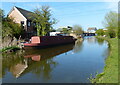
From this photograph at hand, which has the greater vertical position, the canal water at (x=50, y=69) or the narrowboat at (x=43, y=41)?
the narrowboat at (x=43, y=41)

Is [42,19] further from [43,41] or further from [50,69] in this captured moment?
[50,69]

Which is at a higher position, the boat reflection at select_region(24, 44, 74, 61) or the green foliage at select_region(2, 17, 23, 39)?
the green foliage at select_region(2, 17, 23, 39)

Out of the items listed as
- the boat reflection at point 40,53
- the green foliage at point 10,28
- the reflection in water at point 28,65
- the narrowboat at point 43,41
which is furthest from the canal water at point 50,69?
the green foliage at point 10,28

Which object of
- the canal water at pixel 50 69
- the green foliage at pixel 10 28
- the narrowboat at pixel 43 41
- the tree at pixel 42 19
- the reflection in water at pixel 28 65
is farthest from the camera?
the tree at pixel 42 19

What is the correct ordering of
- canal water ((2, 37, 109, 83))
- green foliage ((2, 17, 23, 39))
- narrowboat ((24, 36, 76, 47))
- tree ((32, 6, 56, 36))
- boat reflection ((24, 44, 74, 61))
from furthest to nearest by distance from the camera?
tree ((32, 6, 56, 36)) < green foliage ((2, 17, 23, 39)) < narrowboat ((24, 36, 76, 47)) < boat reflection ((24, 44, 74, 61)) < canal water ((2, 37, 109, 83))

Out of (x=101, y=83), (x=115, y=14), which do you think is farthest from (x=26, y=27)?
(x=101, y=83)

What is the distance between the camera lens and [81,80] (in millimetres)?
5973

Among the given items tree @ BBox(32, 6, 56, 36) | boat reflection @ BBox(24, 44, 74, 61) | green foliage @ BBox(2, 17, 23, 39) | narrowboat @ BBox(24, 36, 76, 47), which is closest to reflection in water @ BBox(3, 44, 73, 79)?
boat reflection @ BBox(24, 44, 74, 61)

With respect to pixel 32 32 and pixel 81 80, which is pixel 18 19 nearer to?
pixel 32 32

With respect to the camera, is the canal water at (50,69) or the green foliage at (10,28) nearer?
the canal water at (50,69)

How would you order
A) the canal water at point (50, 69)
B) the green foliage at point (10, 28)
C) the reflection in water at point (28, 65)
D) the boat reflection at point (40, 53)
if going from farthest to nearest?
1. the green foliage at point (10, 28)
2. the boat reflection at point (40, 53)
3. the reflection in water at point (28, 65)
4. the canal water at point (50, 69)

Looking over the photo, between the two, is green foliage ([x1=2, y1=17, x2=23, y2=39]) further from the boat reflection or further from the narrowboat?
the boat reflection

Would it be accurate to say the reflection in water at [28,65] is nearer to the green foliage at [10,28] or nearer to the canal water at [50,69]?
the canal water at [50,69]

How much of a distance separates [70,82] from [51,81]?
2.78ft
